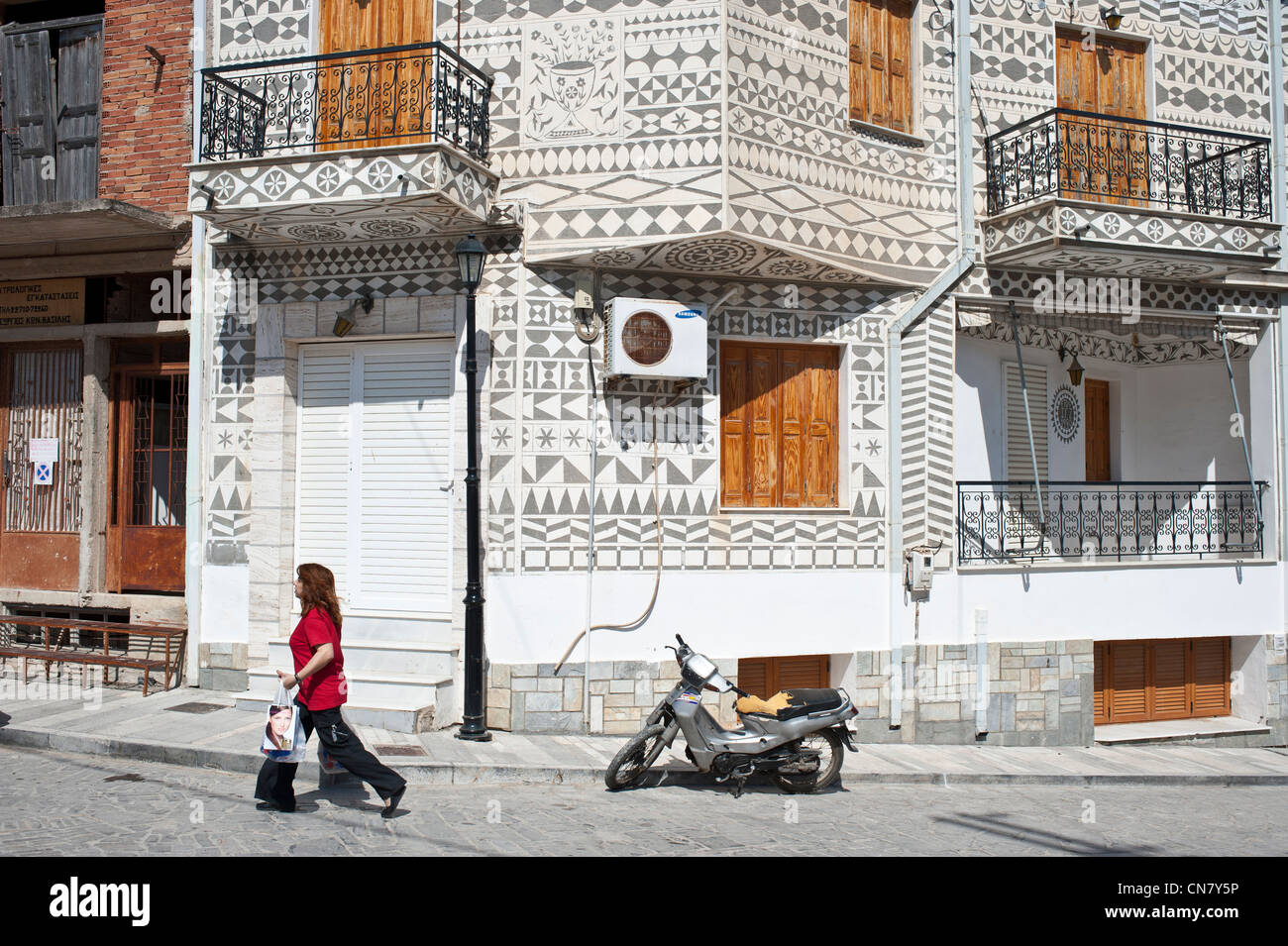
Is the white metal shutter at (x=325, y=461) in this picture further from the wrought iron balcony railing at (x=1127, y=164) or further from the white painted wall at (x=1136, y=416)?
the wrought iron balcony railing at (x=1127, y=164)

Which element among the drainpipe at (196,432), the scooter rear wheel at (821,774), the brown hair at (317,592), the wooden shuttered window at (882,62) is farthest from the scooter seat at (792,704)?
the wooden shuttered window at (882,62)

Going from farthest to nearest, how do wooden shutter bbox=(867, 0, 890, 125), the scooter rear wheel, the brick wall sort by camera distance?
the brick wall
wooden shutter bbox=(867, 0, 890, 125)
the scooter rear wheel

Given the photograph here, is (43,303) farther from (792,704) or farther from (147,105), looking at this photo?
(792,704)

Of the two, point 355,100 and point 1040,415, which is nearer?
point 355,100

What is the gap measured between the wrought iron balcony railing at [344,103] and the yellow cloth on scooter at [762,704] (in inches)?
218

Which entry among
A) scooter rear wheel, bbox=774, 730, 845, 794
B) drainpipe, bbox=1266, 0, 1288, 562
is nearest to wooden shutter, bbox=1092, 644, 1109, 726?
drainpipe, bbox=1266, 0, 1288, 562

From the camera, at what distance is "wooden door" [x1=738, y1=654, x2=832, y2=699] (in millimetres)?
10344

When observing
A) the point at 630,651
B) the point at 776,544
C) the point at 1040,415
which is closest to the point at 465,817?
the point at 630,651

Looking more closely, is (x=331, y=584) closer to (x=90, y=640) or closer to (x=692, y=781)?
(x=692, y=781)

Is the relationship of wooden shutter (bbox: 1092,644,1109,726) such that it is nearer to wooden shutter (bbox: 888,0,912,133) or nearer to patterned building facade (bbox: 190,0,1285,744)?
patterned building facade (bbox: 190,0,1285,744)

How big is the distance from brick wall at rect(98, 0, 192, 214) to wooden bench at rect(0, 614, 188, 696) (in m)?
4.53

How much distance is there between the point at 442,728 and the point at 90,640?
4.89 metres

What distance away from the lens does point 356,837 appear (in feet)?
21.4

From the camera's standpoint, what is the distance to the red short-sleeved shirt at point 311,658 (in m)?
6.88
